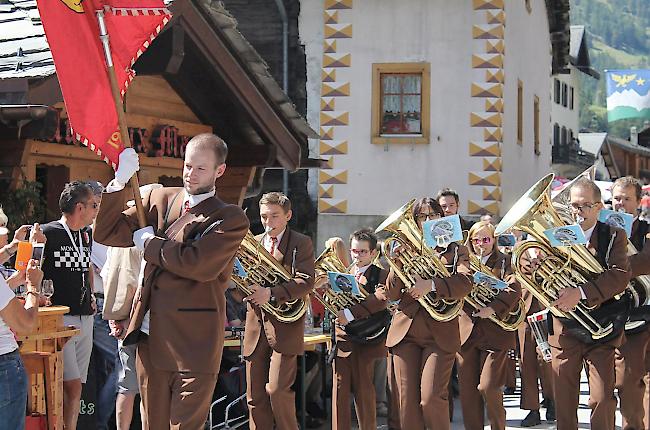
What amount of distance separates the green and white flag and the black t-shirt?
3619 centimetres

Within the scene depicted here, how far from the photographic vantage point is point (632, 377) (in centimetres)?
1012

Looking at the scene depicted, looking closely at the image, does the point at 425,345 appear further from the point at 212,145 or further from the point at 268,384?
the point at 212,145

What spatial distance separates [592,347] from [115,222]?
161 inches

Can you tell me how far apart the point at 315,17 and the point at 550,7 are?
861 centimetres

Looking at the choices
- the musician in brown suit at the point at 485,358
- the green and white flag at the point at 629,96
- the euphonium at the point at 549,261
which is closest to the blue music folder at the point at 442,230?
the euphonium at the point at 549,261

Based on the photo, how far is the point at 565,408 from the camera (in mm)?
9516

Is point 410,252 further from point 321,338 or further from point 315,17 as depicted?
point 315,17

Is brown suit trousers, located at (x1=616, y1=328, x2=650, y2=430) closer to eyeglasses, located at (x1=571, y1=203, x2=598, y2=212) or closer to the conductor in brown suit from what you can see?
eyeglasses, located at (x1=571, y1=203, x2=598, y2=212)

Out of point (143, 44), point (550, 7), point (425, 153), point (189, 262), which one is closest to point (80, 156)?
point (143, 44)

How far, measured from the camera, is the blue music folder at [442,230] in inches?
378

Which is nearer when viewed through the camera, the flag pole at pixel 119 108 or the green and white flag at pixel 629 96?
the flag pole at pixel 119 108

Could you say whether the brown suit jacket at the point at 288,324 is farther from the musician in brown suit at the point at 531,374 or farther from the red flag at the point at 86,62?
the musician in brown suit at the point at 531,374

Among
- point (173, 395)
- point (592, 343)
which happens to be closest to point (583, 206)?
point (592, 343)

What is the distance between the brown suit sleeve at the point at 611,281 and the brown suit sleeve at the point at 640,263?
0.51 m
